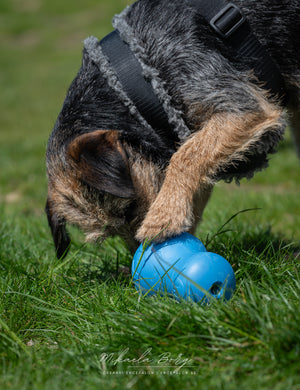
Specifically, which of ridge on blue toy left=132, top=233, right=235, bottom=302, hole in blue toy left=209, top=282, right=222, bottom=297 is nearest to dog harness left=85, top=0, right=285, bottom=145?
ridge on blue toy left=132, top=233, right=235, bottom=302

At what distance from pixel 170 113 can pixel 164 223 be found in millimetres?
731

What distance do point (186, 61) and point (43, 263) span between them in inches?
74.7

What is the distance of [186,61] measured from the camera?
281cm

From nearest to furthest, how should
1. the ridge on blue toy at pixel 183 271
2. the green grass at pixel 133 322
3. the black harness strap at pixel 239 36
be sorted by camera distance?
the green grass at pixel 133 322 < the ridge on blue toy at pixel 183 271 < the black harness strap at pixel 239 36

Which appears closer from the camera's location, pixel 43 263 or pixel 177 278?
pixel 177 278

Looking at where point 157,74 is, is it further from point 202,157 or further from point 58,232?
point 58,232

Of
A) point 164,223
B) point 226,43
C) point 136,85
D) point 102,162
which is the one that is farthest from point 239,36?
point 164,223

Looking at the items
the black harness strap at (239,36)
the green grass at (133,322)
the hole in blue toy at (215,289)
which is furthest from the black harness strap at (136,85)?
the hole in blue toy at (215,289)

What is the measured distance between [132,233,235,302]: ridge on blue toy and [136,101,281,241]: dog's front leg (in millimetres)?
110

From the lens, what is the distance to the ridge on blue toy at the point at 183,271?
7.74ft

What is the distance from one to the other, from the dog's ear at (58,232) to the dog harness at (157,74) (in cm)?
94

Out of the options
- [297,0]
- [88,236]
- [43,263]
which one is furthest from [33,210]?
[297,0]

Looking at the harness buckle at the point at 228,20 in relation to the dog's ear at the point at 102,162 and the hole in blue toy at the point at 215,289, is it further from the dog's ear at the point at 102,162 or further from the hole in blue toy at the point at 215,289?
Answer: the hole in blue toy at the point at 215,289

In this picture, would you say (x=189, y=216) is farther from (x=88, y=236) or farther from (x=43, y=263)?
(x=43, y=263)
